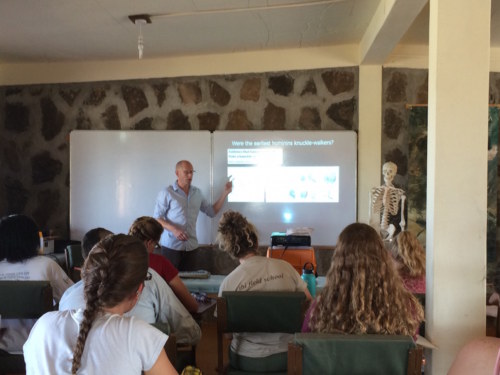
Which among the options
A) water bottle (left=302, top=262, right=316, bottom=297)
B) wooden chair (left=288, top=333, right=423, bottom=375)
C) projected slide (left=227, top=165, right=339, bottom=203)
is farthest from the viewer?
projected slide (left=227, top=165, right=339, bottom=203)

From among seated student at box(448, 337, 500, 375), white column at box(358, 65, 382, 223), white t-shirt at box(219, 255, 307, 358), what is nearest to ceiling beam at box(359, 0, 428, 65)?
white column at box(358, 65, 382, 223)

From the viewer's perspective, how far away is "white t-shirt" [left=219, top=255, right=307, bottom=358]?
2.43 m

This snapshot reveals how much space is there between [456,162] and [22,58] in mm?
4718

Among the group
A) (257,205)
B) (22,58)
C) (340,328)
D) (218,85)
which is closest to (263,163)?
(257,205)

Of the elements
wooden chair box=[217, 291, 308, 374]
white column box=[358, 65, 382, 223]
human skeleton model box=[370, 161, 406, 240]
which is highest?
white column box=[358, 65, 382, 223]

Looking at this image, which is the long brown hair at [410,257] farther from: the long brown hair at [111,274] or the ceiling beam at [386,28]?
the long brown hair at [111,274]

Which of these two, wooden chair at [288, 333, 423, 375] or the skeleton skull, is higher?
the skeleton skull

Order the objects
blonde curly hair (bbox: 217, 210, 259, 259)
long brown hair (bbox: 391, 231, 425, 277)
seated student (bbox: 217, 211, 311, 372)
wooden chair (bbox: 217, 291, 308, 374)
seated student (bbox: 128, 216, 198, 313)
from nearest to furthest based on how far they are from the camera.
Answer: wooden chair (bbox: 217, 291, 308, 374), seated student (bbox: 217, 211, 311, 372), seated student (bbox: 128, 216, 198, 313), blonde curly hair (bbox: 217, 210, 259, 259), long brown hair (bbox: 391, 231, 425, 277)

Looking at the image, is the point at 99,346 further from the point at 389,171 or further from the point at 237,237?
the point at 389,171

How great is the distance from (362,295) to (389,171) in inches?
116

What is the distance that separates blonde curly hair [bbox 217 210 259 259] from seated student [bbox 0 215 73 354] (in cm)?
93

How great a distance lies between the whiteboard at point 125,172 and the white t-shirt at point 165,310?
2.77 meters

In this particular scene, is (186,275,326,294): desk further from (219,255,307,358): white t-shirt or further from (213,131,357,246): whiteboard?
(213,131,357,246): whiteboard

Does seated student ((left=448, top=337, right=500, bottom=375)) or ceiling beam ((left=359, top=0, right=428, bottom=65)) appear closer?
seated student ((left=448, top=337, right=500, bottom=375))
